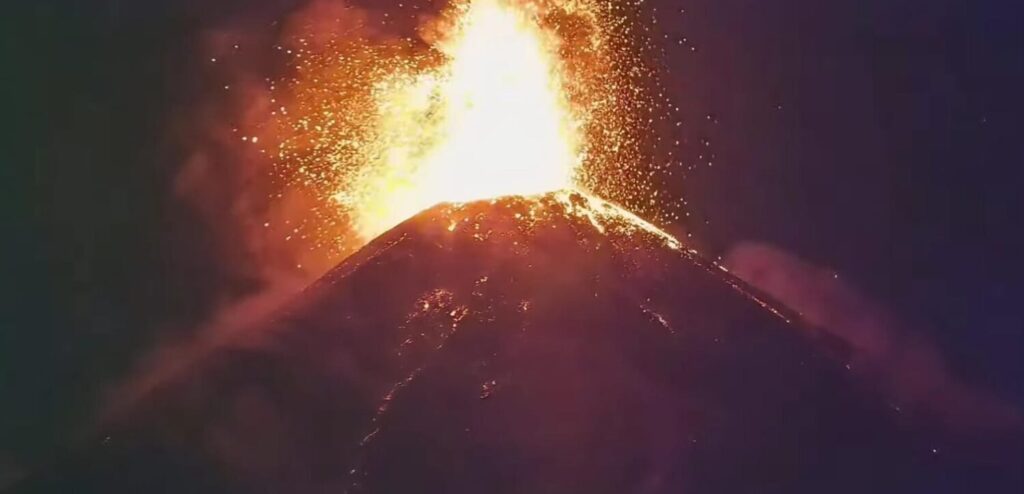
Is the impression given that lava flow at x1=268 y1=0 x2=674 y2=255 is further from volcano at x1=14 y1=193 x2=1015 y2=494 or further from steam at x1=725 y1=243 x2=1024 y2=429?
steam at x1=725 y1=243 x2=1024 y2=429

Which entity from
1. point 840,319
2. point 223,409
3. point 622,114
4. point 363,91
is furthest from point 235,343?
point 840,319

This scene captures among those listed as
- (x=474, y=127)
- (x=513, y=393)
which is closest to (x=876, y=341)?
(x=513, y=393)

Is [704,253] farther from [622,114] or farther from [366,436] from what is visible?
[366,436]

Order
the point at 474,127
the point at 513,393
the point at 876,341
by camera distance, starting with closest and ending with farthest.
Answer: the point at 513,393 → the point at 876,341 → the point at 474,127

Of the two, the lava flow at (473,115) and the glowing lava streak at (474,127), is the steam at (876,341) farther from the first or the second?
the glowing lava streak at (474,127)

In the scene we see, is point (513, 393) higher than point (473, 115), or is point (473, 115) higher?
point (473, 115)

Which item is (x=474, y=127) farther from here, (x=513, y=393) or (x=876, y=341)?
(x=876, y=341)

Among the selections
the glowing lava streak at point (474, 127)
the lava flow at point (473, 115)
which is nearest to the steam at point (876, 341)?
the lava flow at point (473, 115)
